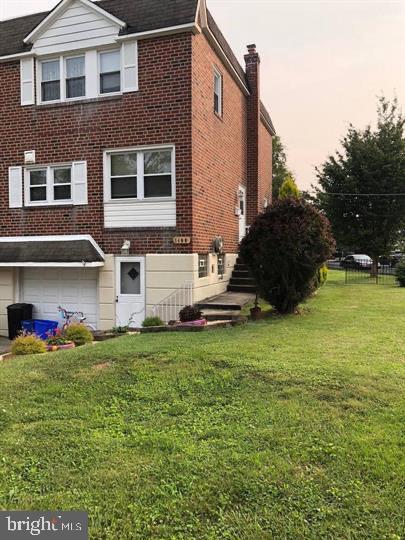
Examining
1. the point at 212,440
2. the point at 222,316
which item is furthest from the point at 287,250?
the point at 212,440

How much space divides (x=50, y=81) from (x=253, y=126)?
794 cm

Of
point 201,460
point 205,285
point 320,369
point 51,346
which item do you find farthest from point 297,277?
point 201,460

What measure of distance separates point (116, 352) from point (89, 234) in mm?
6332

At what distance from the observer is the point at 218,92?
14.2 m

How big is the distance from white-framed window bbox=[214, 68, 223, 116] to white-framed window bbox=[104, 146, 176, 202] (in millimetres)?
3024

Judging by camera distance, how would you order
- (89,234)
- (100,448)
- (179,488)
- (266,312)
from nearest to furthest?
(179,488) → (100,448) → (266,312) → (89,234)

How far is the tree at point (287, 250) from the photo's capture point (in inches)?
396

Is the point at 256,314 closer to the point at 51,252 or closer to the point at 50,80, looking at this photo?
the point at 51,252

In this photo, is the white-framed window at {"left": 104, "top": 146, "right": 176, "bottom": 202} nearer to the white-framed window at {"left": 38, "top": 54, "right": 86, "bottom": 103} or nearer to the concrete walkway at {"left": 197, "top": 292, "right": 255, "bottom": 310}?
the white-framed window at {"left": 38, "top": 54, "right": 86, "bottom": 103}

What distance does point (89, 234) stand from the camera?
497 inches

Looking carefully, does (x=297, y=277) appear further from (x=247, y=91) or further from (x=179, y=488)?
(x=247, y=91)

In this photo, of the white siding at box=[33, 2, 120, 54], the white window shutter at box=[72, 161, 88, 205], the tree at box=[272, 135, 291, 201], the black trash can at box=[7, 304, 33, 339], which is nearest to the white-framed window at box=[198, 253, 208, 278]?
the white window shutter at box=[72, 161, 88, 205]

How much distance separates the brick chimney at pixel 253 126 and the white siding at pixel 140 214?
21.1 feet

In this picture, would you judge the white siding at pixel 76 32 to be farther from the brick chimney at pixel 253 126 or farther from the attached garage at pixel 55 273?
the brick chimney at pixel 253 126
